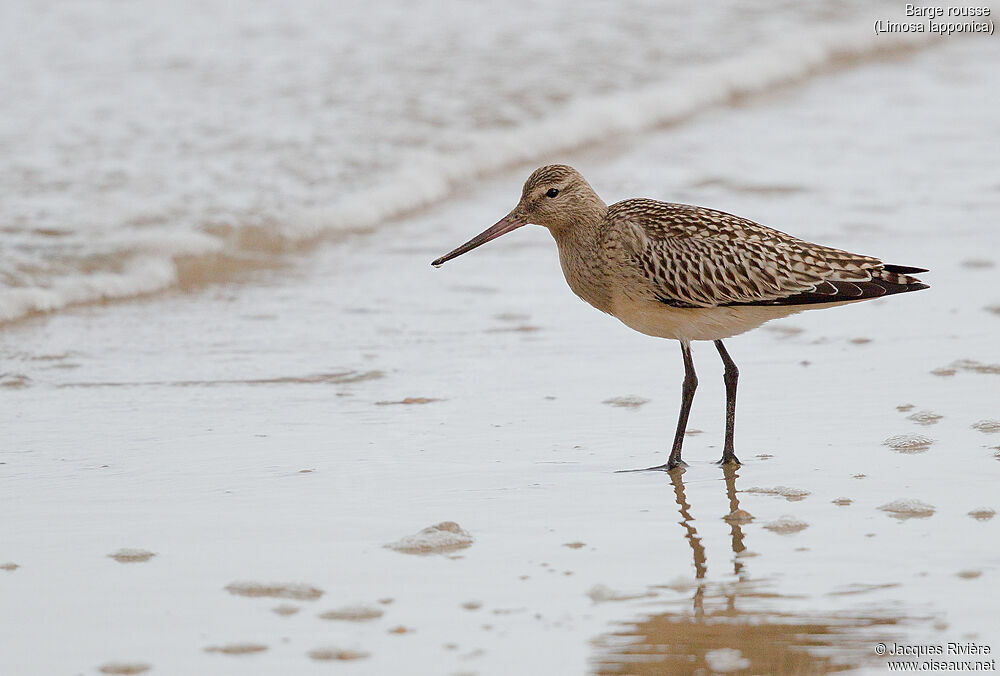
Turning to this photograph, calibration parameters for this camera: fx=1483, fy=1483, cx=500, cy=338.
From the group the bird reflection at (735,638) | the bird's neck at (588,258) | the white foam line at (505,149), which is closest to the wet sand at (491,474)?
the bird reflection at (735,638)

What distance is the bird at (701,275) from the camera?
5.60 meters

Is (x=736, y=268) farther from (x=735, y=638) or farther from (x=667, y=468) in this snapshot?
(x=735, y=638)

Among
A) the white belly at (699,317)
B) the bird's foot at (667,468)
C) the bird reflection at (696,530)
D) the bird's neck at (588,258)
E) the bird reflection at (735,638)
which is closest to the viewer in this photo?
the bird reflection at (735,638)

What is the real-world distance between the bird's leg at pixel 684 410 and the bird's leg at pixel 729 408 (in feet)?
0.44

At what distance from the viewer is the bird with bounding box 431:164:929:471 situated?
18.4ft

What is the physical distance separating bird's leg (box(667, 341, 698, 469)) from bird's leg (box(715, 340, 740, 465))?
14 centimetres

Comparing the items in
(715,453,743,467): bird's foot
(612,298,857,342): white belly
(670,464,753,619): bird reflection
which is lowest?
(670,464,753,619): bird reflection

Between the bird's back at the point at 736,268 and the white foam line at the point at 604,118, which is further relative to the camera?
the white foam line at the point at 604,118

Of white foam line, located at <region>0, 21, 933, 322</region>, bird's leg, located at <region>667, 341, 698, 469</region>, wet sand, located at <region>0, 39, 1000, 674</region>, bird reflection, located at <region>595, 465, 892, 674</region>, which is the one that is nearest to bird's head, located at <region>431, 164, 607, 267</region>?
bird's leg, located at <region>667, 341, 698, 469</region>

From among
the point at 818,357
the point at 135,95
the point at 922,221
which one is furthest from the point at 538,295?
the point at 135,95

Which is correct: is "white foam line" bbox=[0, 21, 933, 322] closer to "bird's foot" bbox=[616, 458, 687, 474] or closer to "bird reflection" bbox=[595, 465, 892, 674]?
"bird's foot" bbox=[616, 458, 687, 474]

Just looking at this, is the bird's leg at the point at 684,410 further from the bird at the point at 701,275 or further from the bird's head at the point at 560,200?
the bird's head at the point at 560,200

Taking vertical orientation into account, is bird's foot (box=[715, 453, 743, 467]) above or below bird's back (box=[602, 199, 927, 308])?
below

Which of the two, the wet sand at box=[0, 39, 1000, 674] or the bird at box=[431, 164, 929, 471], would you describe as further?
the bird at box=[431, 164, 929, 471]
